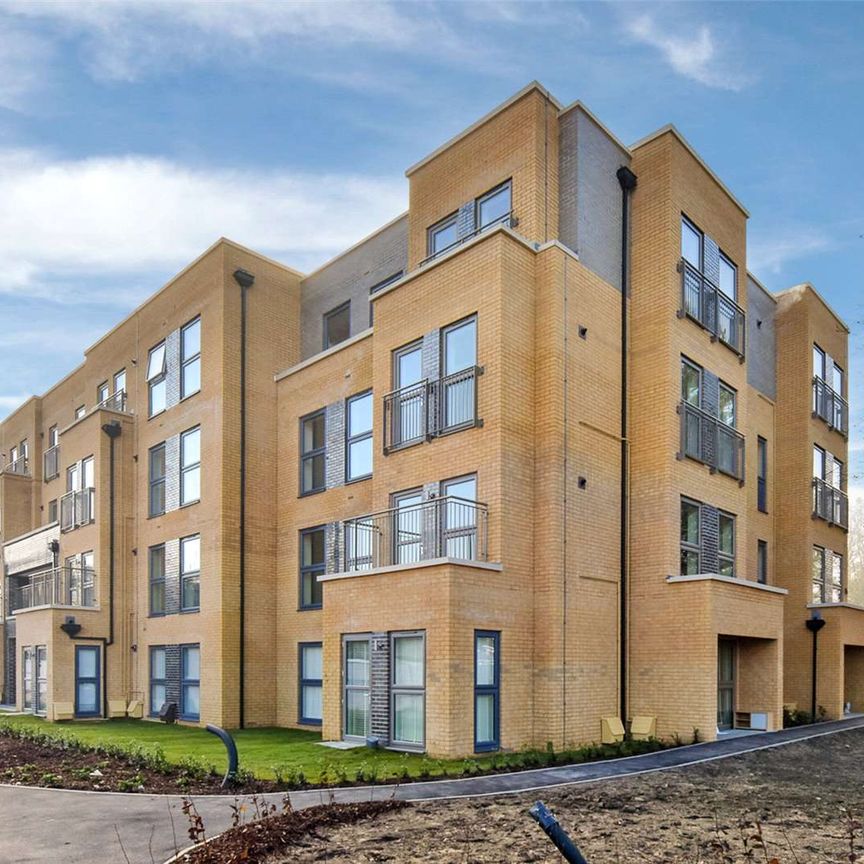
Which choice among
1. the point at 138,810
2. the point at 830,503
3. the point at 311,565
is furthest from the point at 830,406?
the point at 138,810

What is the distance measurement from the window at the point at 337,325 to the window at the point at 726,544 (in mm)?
9021

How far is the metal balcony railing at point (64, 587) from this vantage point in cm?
2314

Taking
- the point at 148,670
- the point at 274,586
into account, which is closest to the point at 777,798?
the point at 274,586

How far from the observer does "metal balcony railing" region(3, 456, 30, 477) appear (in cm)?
3256

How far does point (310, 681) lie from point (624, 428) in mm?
8318

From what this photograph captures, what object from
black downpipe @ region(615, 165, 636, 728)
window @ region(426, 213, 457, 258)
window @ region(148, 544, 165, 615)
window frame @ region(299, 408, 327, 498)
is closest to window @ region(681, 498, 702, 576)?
black downpipe @ region(615, 165, 636, 728)

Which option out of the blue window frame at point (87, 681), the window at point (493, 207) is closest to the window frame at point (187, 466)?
the blue window frame at point (87, 681)

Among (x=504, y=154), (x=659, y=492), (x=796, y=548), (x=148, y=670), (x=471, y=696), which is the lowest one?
(x=148, y=670)

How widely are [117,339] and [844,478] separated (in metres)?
20.6

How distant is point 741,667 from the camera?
55.2ft

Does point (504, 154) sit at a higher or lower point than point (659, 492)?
higher

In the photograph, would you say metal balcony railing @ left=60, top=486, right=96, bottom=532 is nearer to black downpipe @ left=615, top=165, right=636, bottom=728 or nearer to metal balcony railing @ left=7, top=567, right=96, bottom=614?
metal balcony railing @ left=7, top=567, right=96, bottom=614

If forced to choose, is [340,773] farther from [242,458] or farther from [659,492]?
A: [242,458]

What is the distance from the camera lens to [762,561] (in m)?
20.9
